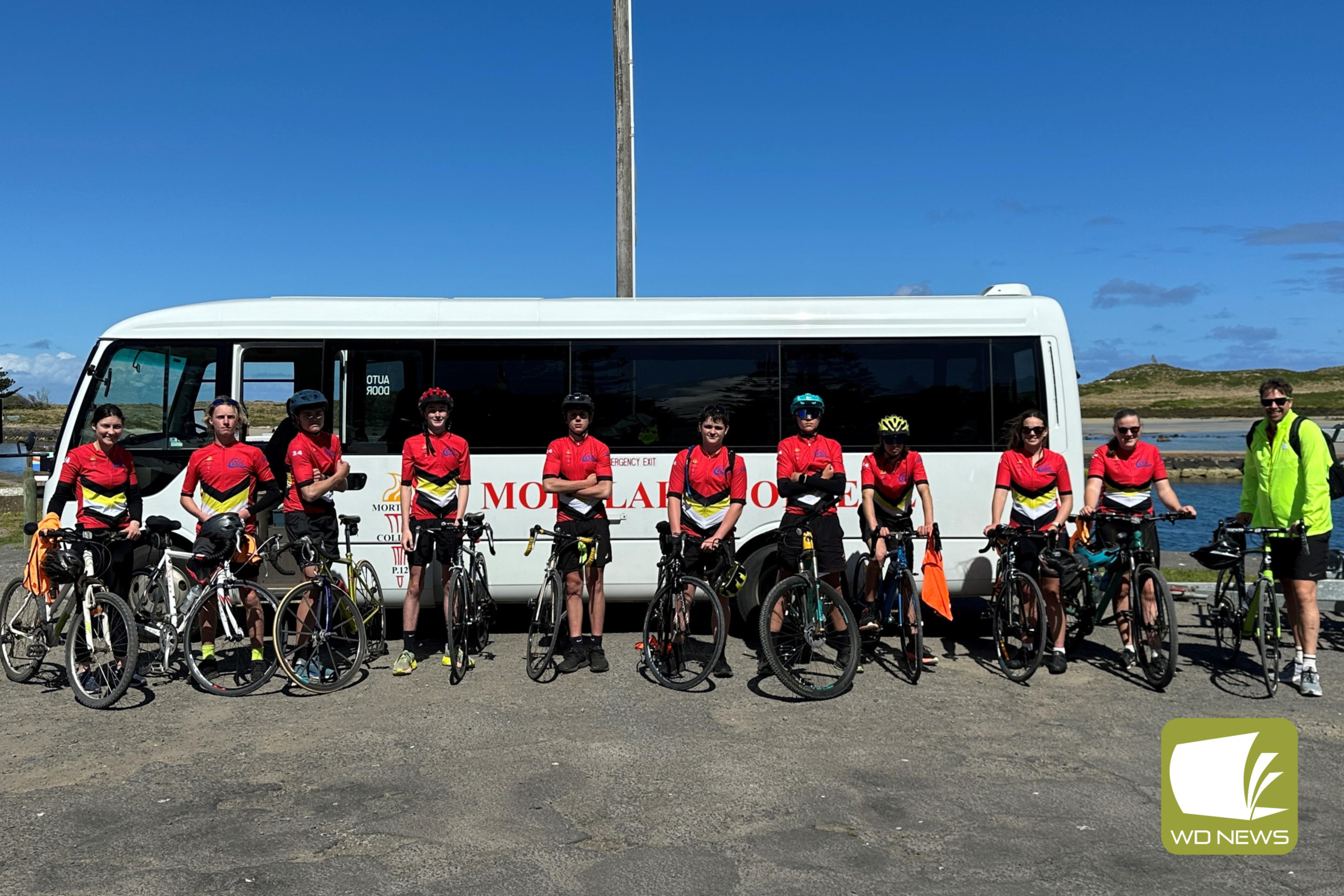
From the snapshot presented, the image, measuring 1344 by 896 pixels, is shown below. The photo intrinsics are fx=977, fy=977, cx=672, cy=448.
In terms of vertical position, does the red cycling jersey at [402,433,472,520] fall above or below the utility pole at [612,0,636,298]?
below

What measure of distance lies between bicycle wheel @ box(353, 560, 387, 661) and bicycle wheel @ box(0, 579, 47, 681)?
2.04 meters

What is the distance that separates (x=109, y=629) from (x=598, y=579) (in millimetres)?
3188

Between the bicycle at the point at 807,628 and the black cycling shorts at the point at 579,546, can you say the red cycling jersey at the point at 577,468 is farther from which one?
the bicycle at the point at 807,628

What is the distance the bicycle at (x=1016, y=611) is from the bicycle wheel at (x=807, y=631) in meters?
1.21

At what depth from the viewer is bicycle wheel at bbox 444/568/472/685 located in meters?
6.74

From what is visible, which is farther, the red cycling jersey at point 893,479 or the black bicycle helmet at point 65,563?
the red cycling jersey at point 893,479

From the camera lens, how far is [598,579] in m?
7.06

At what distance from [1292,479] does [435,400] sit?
5725mm

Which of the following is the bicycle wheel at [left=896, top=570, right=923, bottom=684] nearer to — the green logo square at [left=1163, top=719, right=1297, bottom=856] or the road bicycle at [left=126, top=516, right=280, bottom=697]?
the green logo square at [left=1163, top=719, right=1297, bottom=856]

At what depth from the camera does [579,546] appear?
6828 millimetres

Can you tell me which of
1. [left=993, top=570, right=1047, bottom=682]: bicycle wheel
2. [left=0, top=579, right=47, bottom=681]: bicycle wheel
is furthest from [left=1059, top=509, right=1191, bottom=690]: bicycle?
[left=0, top=579, right=47, bottom=681]: bicycle wheel

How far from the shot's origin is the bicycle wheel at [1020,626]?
21.8ft

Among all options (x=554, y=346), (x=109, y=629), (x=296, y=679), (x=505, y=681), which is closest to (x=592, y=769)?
(x=505, y=681)

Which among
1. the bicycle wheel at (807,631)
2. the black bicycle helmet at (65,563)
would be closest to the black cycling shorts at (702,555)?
the bicycle wheel at (807,631)
